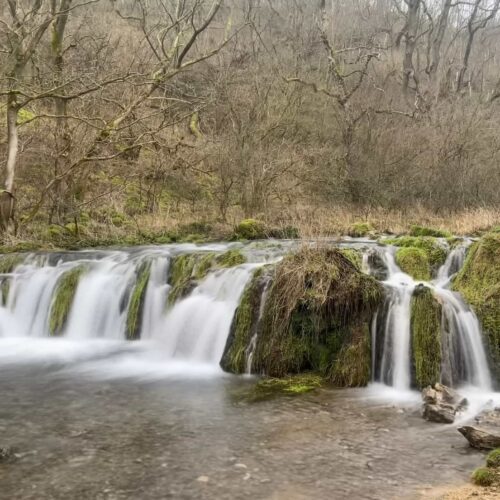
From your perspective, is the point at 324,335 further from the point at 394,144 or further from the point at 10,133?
the point at 394,144

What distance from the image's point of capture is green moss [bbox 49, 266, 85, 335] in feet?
35.1

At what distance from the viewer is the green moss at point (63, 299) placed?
10.7 meters

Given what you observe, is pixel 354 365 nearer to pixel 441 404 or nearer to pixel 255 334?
pixel 441 404

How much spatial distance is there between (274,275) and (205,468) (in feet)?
13.3

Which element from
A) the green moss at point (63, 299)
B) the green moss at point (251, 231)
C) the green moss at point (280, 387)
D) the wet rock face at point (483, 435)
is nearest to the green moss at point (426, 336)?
the green moss at point (280, 387)

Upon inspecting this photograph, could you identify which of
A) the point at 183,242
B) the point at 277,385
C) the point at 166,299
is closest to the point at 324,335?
the point at 277,385

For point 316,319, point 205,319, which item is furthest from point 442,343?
point 205,319

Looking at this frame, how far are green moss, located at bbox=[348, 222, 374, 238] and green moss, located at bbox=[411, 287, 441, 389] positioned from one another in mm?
7404

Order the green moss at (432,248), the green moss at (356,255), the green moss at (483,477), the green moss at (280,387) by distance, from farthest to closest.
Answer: the green moss at (432,248) < the green moss at (356,255) < the green moss at (280,387) < the green moss at (483,477)

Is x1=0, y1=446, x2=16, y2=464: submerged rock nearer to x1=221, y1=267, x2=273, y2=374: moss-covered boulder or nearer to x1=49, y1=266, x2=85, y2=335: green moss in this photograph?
x1=221, y1=267, x2=273, y2=374: moss-covered boulder

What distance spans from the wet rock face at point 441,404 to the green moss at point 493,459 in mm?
1299

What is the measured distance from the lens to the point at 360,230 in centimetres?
1556

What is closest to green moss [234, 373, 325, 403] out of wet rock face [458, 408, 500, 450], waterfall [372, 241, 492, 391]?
waterfall [372, 241, 492, 391]

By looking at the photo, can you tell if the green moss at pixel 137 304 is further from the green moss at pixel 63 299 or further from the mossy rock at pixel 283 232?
the mossy rock at pixel 283 232
